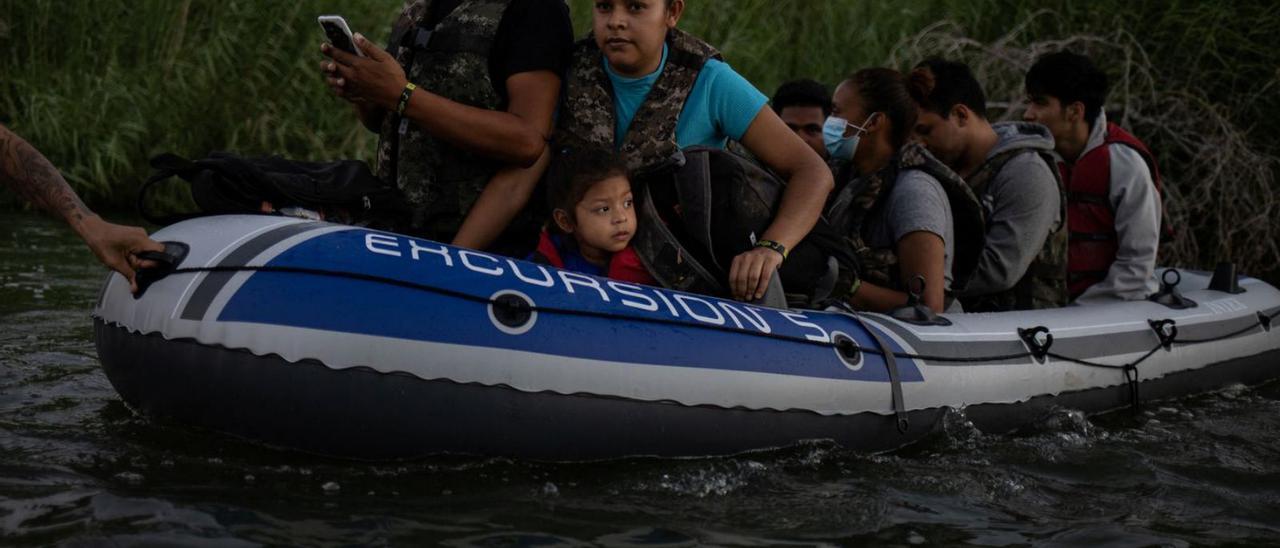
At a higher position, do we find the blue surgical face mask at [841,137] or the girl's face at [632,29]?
the girl's face at [632,29]

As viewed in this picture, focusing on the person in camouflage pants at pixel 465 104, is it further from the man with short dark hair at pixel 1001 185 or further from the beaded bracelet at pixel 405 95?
the man with short dark hair at pixel 1001 185

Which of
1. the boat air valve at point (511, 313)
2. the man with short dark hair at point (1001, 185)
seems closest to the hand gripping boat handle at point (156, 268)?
the boat air valve at point (511, 313)

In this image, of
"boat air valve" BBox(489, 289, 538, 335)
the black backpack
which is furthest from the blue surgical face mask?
A: "boat air valve" BBox(489, 289, 538, 335)

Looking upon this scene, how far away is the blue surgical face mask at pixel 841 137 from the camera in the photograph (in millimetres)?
4820

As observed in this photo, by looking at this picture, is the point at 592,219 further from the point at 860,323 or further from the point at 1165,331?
the point at 1165,331

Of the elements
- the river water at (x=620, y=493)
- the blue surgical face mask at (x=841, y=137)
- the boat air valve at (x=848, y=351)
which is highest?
the blue surgical face mask at (x=841, y=137)

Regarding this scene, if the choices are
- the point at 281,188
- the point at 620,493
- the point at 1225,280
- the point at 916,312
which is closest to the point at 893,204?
the point at 916,312

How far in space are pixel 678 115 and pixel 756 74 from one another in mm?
4583

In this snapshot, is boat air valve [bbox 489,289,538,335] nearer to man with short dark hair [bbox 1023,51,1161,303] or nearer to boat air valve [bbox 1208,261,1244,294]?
man with short dark hair [bbox 1023,51,1161,303]

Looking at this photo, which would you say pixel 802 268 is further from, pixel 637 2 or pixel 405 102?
pixel 405 102

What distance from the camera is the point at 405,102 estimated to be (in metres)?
3.85

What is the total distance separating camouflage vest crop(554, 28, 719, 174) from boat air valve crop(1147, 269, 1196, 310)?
206 cm

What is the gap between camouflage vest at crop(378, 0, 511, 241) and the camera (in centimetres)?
404

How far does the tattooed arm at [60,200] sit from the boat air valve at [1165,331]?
3.17 metres
